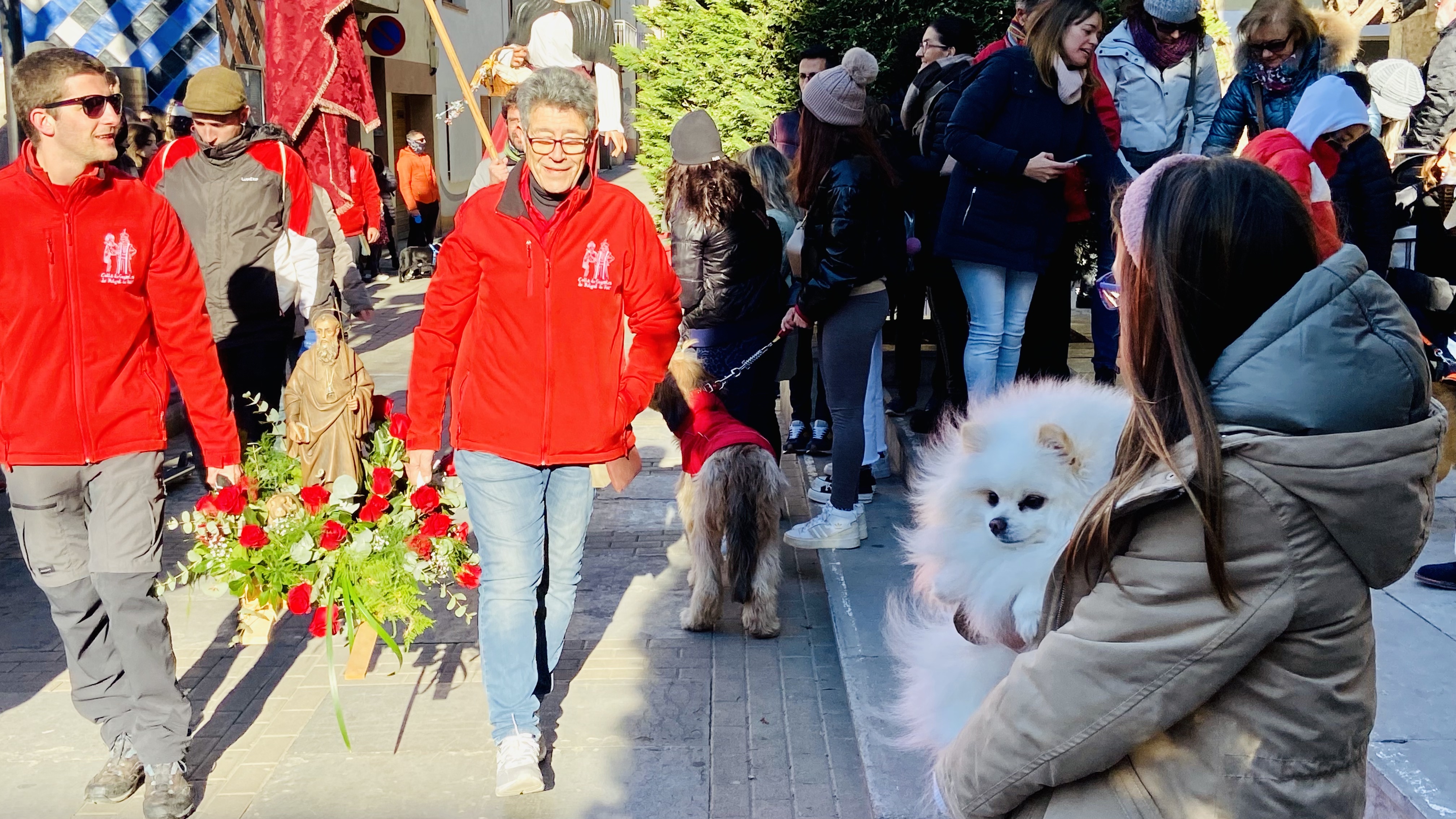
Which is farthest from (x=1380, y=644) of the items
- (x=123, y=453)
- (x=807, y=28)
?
(x=807, y=28)

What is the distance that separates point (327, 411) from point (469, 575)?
1.10m

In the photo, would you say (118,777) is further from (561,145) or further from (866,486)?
(866,486)

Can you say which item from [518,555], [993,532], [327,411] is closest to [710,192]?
[327,411]

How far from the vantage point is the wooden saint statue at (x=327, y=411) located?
16.9 ft

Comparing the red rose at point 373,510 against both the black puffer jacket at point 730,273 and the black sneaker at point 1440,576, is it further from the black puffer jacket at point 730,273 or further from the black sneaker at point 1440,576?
the black sneaker at point 1440,576

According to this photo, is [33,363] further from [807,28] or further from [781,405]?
[807,28]

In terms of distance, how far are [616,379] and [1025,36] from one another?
127 inches

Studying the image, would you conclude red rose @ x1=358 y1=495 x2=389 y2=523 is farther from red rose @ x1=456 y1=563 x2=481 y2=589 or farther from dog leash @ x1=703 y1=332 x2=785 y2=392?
dog leash @ x1=703 y1=332 x2=785 y2=392

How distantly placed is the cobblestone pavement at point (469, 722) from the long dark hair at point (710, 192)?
1.80 metres

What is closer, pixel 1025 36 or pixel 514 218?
pixel 514 218

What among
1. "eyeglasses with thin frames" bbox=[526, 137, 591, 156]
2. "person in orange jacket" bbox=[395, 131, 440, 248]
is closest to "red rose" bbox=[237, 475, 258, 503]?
"eyeglasses with thin frames" bbox=[526, 137, 591, 156]

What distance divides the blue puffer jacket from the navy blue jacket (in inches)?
29.0

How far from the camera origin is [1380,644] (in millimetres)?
4281

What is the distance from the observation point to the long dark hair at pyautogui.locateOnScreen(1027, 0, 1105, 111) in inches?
220
